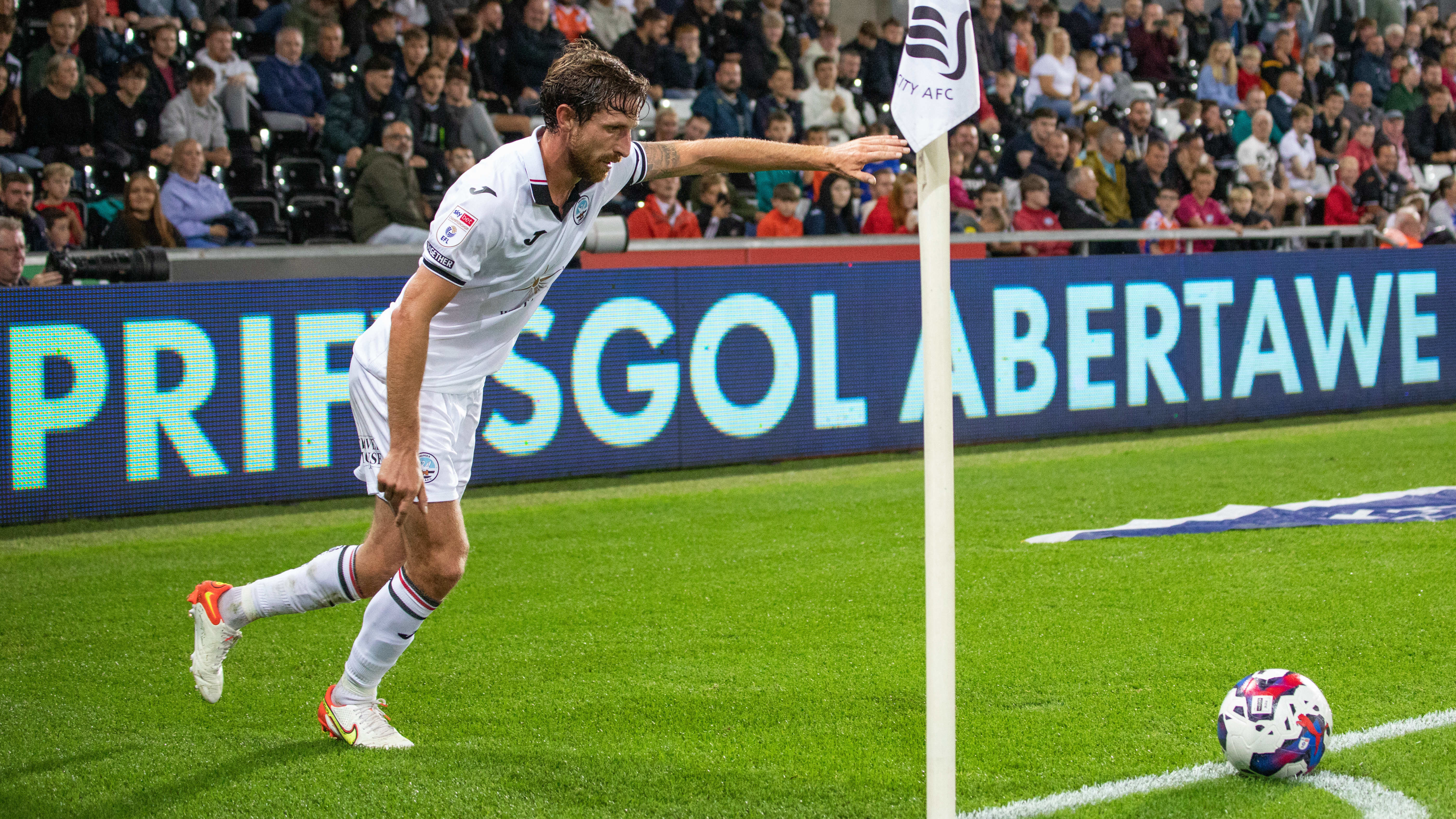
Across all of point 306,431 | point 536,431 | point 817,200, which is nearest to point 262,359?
point 306,431

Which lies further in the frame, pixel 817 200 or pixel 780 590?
pixel 817 200

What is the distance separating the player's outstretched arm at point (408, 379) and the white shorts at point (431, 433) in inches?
12.9

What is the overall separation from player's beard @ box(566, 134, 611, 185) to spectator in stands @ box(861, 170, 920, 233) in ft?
25.0

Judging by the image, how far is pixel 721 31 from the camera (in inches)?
567

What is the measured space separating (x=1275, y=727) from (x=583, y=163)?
2.41m

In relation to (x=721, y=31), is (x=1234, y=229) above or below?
below

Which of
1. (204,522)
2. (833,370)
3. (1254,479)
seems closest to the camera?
(204,522)

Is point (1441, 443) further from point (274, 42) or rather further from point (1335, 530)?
point (274, 42)

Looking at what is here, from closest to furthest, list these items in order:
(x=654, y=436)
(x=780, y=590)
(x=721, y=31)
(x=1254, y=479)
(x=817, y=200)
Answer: (x=780, y=590) < (x=1254, y=479) < (x=654, y=436) < (x=817, y=200) < (x=721, y=31)

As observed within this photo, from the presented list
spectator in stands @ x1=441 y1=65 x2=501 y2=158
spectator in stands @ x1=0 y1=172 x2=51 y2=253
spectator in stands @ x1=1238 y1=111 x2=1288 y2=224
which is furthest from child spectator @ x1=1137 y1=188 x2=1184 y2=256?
spectator in stands @ x1=0 y1=172 x2=51 y2=253

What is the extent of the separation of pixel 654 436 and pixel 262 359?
8.71ft

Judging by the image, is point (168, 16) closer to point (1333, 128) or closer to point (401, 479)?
point (401, 479)

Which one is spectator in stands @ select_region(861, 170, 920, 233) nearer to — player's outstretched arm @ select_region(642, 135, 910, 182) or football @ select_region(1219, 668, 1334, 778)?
player's outstretched arm @ select_region(642, 135, 910, 182)

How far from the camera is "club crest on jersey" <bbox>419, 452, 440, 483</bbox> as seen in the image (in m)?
4.08
